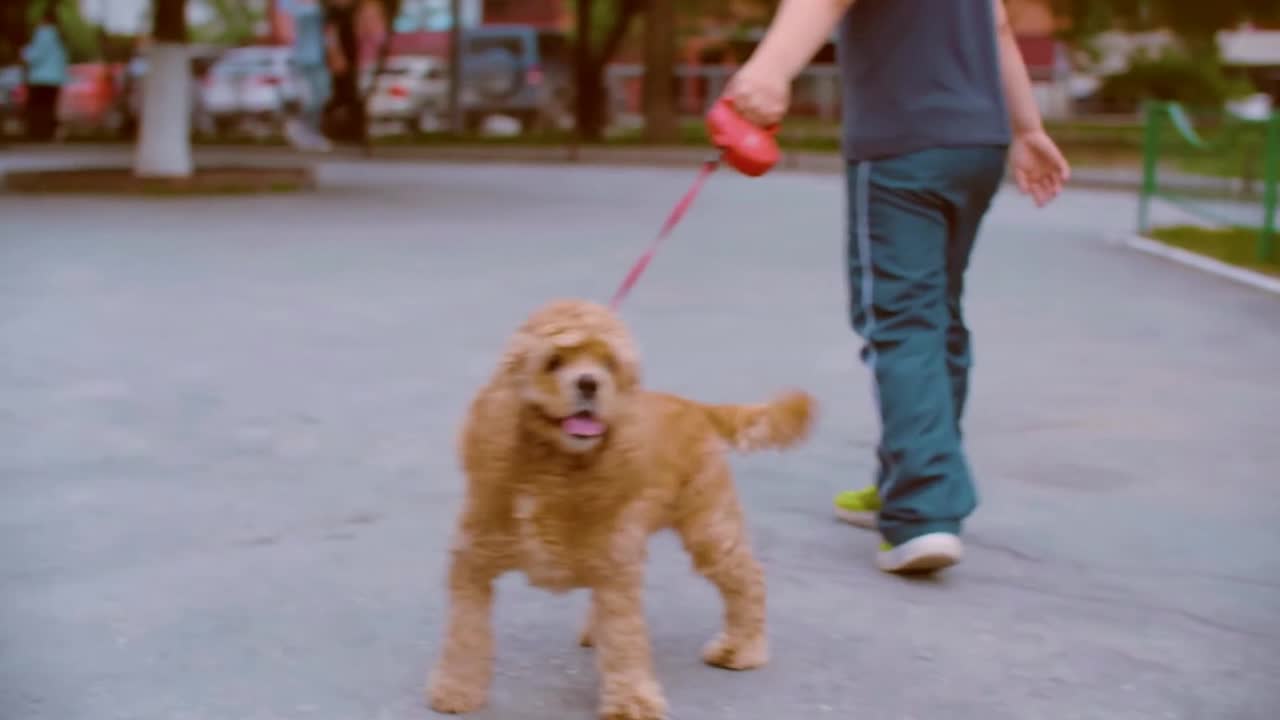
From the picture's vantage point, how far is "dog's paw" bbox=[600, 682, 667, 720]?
316 cm

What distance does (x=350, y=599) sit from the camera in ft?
13.2

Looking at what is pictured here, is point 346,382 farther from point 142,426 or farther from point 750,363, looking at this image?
point 750,363

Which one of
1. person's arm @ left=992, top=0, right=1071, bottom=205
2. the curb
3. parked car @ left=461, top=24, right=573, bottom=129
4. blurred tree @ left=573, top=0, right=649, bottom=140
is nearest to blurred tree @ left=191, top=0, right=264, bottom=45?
Answer: parked car @ left=461, top=24, right=573, bottom=129

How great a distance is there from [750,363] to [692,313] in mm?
1522

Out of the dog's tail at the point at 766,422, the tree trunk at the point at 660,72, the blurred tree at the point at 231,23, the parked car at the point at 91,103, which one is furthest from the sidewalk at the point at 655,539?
the blurred tree at the point at 231,23

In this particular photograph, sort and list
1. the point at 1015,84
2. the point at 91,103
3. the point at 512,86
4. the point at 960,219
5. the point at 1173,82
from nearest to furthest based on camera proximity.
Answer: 1. the point at 960,219
2. the point at 1015,84
3. the point at 91,103
4. the point at 512,86
5. the point at 1173,82

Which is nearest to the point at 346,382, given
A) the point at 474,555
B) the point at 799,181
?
the point at 474,555

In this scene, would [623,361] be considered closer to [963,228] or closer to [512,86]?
[963,228]

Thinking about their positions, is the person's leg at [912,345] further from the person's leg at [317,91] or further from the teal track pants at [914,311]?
the person's leg at [317,91]

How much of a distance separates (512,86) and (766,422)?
112 feet

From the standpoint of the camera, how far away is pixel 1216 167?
39.7 ft

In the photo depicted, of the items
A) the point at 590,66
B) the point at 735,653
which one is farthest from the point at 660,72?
the point at 735,653

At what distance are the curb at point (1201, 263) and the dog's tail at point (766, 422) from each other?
6.99 meters

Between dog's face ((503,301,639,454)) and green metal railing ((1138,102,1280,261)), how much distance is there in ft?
29.6
